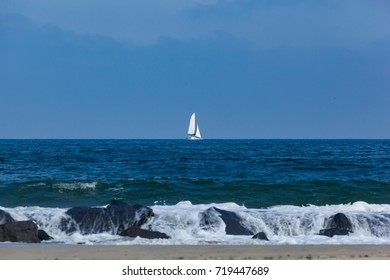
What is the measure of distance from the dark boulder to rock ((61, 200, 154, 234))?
1.47 meters

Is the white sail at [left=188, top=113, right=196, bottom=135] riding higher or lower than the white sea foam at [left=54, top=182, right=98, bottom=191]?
higher

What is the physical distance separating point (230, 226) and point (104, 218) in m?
3.00

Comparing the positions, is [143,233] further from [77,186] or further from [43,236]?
[77,186]

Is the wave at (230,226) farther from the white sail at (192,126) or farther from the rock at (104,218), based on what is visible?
the white sail at (192,126)

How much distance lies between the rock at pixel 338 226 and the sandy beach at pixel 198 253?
10.8 ft

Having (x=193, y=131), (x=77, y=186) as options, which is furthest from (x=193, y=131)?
(x=77, y=186)

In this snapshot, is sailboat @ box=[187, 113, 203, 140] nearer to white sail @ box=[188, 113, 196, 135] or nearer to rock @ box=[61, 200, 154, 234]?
white sail @ box=[188, 113, 196, 135]

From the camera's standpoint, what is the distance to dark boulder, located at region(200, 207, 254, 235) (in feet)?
42.0

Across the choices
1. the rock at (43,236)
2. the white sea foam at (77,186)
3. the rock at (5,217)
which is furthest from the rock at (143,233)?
the white sea foam at (77,186)

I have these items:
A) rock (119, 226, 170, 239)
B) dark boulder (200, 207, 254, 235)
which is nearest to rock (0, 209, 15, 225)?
rock (119, 226, 170, 239)

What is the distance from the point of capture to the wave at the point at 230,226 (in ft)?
39.2

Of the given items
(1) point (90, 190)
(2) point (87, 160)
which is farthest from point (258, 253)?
(2) point (87, 160)

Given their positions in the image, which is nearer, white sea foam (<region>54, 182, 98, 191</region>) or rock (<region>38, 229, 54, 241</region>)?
rock (<region>38, 229, 54, 241</region>)
